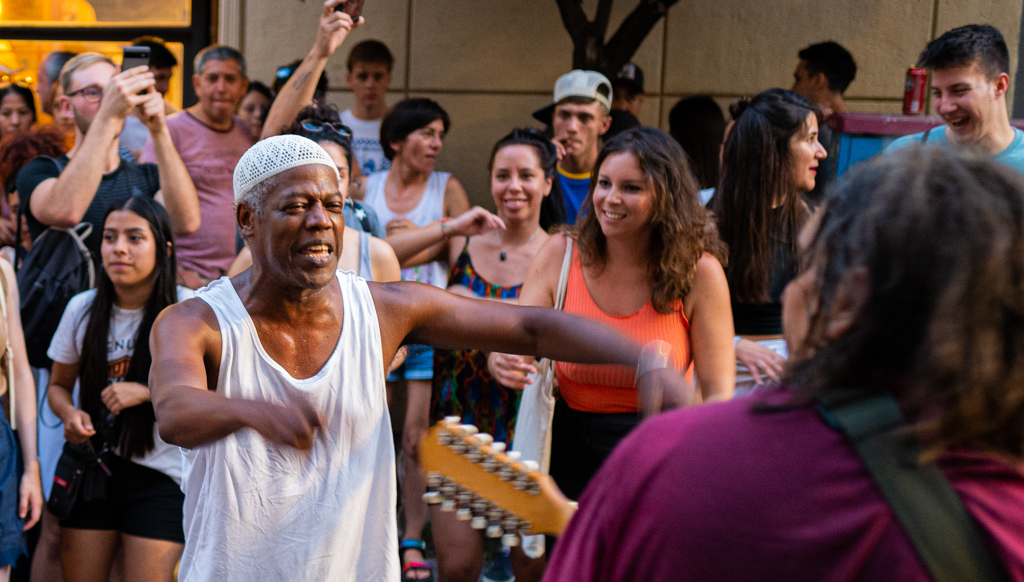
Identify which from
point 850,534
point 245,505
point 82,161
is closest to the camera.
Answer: point 850,534

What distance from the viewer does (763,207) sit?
3975 mm

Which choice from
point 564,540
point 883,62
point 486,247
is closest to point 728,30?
point 883,62

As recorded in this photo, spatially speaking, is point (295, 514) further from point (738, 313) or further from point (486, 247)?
point (486, 247)

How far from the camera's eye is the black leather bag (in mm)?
3668

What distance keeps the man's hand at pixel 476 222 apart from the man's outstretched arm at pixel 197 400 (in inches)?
82.4

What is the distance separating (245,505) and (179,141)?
12.1 feet

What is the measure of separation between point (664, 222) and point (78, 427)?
252 centimetres

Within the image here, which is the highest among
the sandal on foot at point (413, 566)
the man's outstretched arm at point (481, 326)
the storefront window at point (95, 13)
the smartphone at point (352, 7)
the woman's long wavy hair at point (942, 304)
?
the storefront window at point (95, 13)

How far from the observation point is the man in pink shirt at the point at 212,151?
204 inches

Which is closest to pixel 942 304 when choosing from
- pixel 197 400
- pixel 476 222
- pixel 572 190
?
pixel 197 400

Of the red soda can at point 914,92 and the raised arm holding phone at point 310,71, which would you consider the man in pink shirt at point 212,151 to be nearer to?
the raised arm holding phone at point 310,71

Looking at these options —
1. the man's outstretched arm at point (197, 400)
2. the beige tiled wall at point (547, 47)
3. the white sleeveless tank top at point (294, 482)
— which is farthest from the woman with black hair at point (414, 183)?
the man's outstretched arm at point (197, 400)

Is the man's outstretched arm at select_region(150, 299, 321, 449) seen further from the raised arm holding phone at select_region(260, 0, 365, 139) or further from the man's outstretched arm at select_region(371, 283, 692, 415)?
the raised arm holding phone at select_region(260, 0, 365, 139)

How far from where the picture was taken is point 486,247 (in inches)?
187
